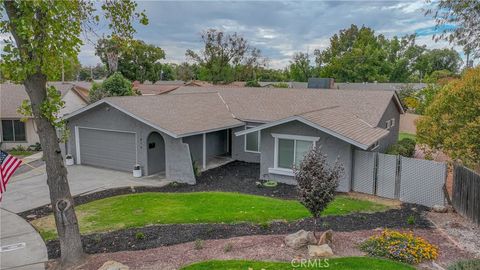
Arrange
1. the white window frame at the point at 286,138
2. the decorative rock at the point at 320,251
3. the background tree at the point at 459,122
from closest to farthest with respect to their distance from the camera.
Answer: the decorative rock at the point at 320,251, the background tree at the point at 459,122, the white window frame at the point at 286,138

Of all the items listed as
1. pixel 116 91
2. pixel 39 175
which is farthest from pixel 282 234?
pixel 116 91

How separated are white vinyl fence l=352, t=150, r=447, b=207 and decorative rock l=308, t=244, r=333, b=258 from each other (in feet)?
21.3

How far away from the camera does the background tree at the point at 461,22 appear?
14602 millimetres

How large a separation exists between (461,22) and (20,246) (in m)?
18.1

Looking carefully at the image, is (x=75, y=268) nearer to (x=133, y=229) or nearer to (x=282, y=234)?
(x=133, y=229)

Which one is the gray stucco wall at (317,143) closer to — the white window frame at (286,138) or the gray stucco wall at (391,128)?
the white window frame at (286,138)

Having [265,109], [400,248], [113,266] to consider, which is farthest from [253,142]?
[113,266]

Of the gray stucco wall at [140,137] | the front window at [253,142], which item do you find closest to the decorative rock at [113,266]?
the gray stucco wall at [140,137]

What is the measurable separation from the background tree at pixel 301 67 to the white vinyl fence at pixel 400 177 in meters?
55.5

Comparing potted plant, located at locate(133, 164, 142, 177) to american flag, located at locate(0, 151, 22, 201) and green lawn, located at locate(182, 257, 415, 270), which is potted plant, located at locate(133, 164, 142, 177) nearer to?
american flag, located at locate(0, 151, 22, 201)

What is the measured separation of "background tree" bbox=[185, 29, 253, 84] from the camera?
5700 cm

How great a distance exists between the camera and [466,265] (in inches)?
296

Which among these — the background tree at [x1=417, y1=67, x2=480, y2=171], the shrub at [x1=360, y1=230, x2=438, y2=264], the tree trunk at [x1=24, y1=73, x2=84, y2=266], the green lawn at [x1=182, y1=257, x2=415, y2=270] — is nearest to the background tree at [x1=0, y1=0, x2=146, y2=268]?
the tree trunk at [x1=24, y1=73, x2=84, y2=266]

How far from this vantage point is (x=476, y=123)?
509 inches
